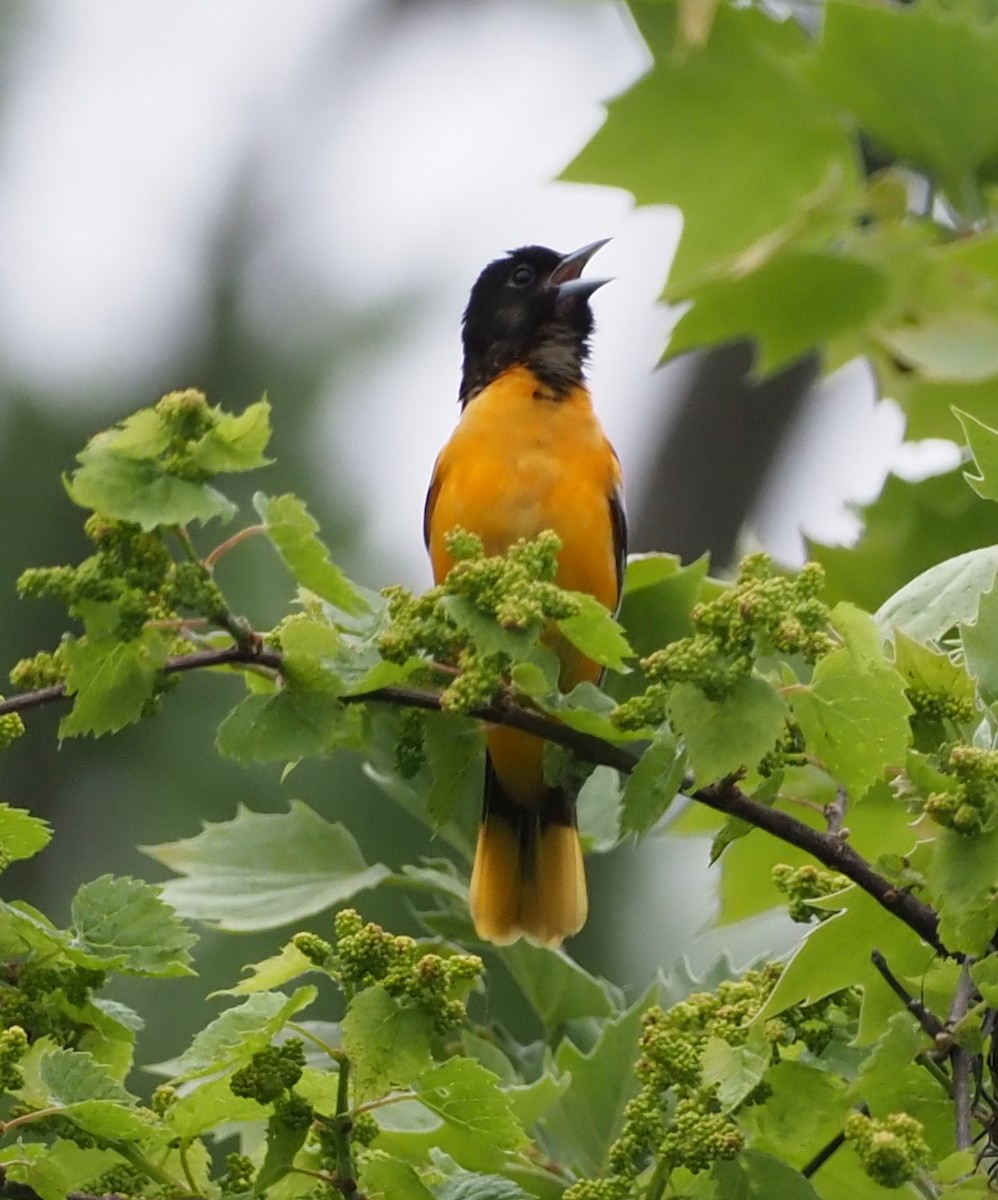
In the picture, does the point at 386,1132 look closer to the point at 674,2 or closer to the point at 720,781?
the point at 720,781

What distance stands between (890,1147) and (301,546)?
2.11 feet

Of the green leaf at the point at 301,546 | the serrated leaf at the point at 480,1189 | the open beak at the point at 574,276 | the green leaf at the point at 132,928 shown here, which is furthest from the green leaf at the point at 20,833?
the open beak at the point at 574,276

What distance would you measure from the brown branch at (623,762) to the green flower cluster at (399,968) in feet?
0.66

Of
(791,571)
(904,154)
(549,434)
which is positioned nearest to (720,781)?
(791,571)

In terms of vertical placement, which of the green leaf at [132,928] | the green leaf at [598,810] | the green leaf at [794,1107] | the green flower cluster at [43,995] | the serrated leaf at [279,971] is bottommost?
the green leaf at [598,810]

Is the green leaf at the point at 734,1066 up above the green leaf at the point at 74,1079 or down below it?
below

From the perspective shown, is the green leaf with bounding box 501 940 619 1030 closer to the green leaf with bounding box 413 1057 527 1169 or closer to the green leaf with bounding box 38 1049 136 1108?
the green leaf with bounding box 413 1057 527 1169

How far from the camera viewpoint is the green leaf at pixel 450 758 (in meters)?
1.64

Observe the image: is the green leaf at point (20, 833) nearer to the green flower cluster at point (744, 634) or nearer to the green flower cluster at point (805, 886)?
the green flower cluster at point (744, 634)

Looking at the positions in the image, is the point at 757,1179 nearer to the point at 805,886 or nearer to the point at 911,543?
the point at 805,886

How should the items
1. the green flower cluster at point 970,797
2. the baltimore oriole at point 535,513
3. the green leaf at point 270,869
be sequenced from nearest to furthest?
the green flower cluster at point 970,797 → the green leaf at point 270,869 → the baltimore oriole at point 535,513

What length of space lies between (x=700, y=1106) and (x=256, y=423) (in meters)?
0.63

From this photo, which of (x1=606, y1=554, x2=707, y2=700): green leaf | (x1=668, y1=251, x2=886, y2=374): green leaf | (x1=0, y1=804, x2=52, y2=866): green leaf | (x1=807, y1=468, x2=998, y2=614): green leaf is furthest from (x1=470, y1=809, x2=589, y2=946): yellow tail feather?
(x1=0, y1=804, x2=52, y2=866): green leaf

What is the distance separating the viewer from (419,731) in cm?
163
